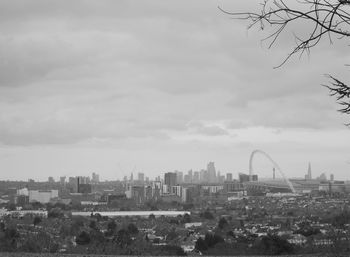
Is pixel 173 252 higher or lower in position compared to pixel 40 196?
lower

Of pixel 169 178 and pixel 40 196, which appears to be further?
pixel 169 178

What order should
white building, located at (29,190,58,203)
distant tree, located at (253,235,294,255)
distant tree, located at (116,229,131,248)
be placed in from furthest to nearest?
white building, located at (29,190,58,203) < distant tree, located at (116,229,131,248) < distant tree, located at (253,235,294,255)

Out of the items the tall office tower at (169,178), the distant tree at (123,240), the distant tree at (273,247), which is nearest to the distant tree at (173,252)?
the distant tree at (123,240)

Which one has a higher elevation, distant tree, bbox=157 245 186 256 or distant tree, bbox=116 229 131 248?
distant tree, bbox=157 245 186 256

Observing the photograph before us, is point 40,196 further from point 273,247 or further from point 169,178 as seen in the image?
point 273,247

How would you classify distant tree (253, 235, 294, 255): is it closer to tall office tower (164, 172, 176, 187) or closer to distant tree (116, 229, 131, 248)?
distant tree (116, 229, 131, 248)

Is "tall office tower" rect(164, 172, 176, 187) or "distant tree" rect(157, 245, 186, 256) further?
"tall office tower" rect(164, 172, 176, 187)

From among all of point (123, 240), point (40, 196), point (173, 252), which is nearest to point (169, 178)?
point (40, 196)

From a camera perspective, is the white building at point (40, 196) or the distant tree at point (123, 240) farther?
the white building at point (40, 196)

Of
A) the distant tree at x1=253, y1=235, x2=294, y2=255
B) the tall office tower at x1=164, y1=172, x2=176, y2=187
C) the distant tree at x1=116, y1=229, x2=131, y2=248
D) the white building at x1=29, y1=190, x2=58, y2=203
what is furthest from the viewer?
the tall office tower at x1=164, y1=172, x2=176, y2=187

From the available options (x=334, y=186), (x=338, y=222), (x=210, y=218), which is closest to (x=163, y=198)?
(x=334, y=186)

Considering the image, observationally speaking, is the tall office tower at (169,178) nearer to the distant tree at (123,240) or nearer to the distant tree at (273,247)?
the distant tree at (123,240)

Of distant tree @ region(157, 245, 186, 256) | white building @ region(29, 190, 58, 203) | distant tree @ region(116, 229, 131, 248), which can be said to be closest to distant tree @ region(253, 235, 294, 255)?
distant tree @ region(157, 245, 186, 256)
